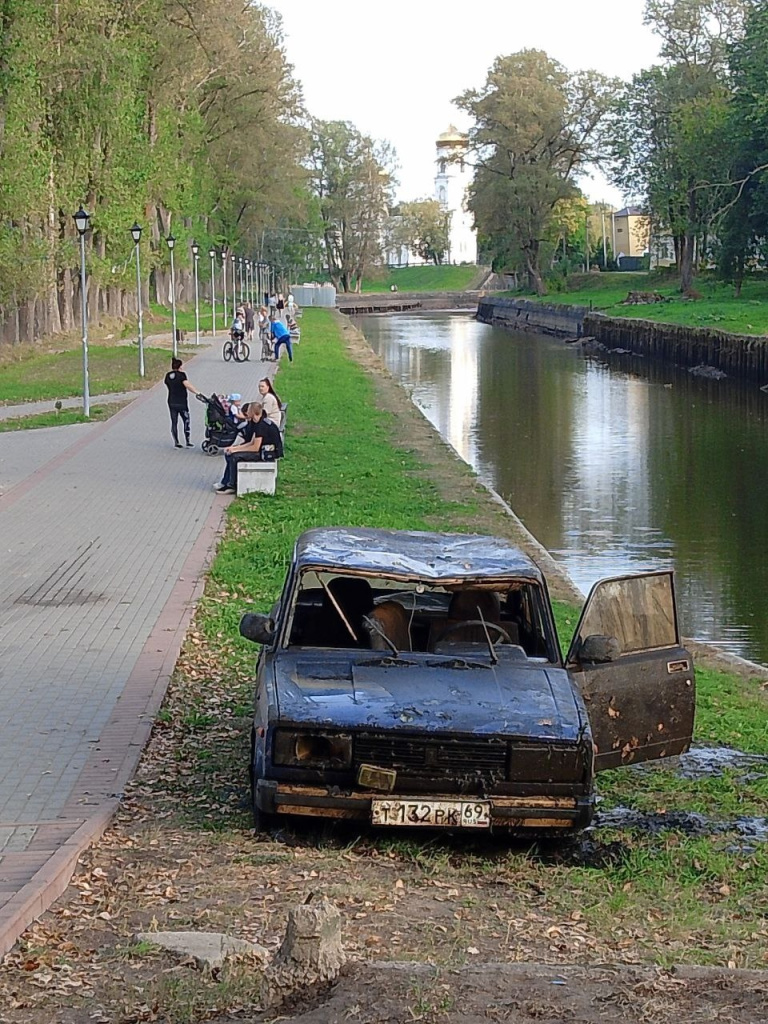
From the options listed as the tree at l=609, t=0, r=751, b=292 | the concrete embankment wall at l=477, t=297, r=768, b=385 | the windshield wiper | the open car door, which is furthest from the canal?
the tree at l=609, t=0, r=751, b=292

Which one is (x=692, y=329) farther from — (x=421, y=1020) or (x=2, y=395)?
(x=421, y=1020)

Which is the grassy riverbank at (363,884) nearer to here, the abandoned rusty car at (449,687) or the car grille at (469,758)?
the abandoned rusty car at (449,687)

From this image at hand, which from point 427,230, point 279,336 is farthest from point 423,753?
point 427,230

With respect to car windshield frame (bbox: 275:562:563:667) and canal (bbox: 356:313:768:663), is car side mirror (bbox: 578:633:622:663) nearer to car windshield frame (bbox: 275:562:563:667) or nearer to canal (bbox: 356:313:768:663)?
car windshield frame (bbox: 275:562:563:667)

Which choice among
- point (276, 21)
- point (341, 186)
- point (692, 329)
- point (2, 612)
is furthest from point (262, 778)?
point (341, 186)

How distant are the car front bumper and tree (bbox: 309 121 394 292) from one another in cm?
12530

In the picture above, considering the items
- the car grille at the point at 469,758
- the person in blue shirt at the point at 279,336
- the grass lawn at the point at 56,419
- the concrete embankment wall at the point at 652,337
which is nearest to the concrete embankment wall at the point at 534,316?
the concrete embankment wall at the point at 652,337

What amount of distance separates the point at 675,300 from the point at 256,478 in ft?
209

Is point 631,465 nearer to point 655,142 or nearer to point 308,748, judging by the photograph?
point 308,748

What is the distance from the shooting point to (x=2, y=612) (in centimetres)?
1248

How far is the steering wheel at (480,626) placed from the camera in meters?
7.87

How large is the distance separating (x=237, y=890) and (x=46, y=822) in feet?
4.92

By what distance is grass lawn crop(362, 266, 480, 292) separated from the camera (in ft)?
466

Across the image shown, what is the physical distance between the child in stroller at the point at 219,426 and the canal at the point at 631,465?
4680 millimetres
